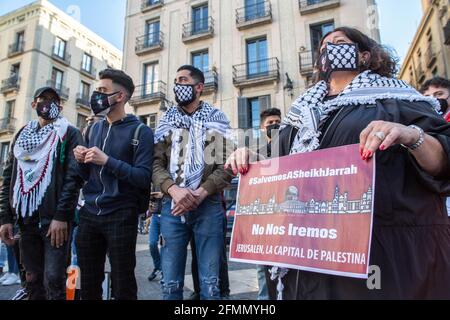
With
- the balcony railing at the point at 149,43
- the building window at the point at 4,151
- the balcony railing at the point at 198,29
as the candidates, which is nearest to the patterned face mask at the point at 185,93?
the balcony railing at the point at 198,29

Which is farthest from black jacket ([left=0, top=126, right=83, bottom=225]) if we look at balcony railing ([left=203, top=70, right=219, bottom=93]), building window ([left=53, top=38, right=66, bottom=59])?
building window ([left=53, top=38, right=66, bottom=59])

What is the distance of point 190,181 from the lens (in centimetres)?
238

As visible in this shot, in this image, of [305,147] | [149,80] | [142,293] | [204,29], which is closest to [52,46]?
[149,80]

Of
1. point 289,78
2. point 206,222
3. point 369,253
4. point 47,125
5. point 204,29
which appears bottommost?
point 369,253

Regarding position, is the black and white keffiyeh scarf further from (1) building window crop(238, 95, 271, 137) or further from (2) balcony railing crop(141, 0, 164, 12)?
(2) balcony railing crop(141, 0, 164, 12)

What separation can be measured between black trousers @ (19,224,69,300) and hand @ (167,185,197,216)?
1.07 metres

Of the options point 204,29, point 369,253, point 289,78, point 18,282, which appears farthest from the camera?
point 204,29

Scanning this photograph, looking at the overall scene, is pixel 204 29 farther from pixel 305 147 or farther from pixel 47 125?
pixel 305 147

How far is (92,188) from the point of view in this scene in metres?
2.46

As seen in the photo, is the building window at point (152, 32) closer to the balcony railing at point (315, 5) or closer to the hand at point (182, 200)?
the balcony railing at point (315, 5)

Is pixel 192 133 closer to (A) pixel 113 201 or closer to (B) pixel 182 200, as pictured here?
(B) pixel 182 200

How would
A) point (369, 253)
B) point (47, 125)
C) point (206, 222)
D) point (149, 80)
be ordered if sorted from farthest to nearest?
1. point (149, 80)
2. point (47, 125)
3. point (206, 222)
4. point (369, 253)

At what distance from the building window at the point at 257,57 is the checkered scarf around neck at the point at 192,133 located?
1364 centimetres

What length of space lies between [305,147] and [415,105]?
471 mm
